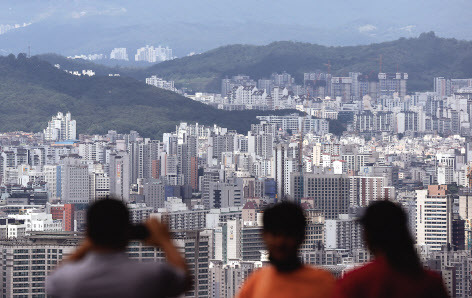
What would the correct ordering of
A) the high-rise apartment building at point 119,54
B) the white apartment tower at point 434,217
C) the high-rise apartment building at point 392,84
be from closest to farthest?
the white apartment tower at point 434,217 → the high-rise apartment building at point 392,84 → the high-rise apartment building at point 119,54

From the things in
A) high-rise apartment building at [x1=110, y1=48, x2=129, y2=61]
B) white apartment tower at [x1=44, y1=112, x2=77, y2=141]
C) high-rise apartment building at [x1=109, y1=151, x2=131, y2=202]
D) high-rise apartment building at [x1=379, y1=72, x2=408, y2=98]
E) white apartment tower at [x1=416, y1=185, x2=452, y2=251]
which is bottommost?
white apartment tower at [x1=416, y1=185, x2=452, y2=251]

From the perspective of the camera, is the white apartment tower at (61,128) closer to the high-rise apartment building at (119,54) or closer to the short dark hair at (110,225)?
the high-rise apartment building at (119,54)

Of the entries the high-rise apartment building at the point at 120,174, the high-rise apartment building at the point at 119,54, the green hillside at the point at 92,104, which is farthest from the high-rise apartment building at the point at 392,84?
the high-rise apartment building at the point at 120,174

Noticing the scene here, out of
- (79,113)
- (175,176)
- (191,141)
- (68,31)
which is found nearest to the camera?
(175,176)

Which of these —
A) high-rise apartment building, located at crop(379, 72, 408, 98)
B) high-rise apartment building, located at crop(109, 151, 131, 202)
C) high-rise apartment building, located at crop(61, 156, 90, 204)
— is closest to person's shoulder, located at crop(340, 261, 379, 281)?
high-rise apartment building, located at crop(61, 156, 90, 204)

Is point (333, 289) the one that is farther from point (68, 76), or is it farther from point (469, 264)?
point (68, 76)

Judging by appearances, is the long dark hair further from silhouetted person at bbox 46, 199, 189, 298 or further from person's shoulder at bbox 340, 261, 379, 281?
silhouetted person at bbox 46, 199, 189, 298

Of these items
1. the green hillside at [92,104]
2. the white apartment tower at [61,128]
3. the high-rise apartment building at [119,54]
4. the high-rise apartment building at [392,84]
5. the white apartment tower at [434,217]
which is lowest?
the white apartment tower at [434,217]

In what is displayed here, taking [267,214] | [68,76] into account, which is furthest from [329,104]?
[267,214]
